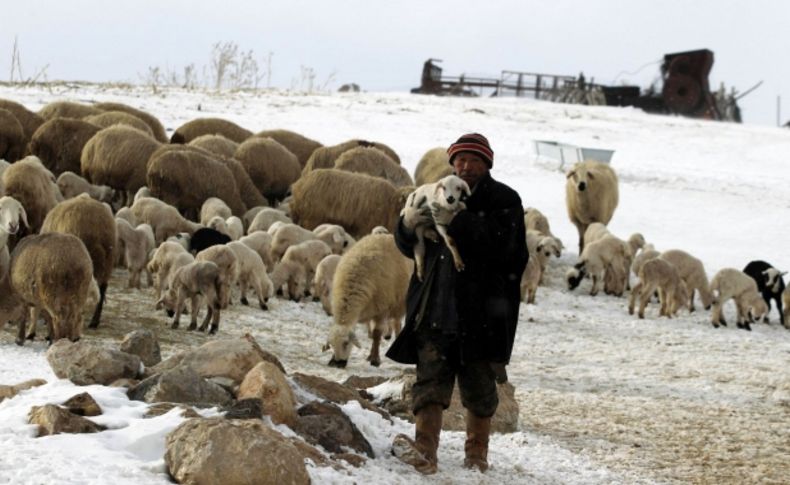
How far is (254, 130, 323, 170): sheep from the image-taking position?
20.8 metres

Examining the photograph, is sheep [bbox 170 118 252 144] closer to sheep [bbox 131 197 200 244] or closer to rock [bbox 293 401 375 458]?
sheep [bbox 131 197 200 244]

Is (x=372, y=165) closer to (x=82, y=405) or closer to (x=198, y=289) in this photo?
(x=198, y=289)

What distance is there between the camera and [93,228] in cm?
1095

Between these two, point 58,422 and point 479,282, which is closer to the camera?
point 58,422

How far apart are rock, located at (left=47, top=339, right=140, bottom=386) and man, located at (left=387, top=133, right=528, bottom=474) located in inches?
62.0

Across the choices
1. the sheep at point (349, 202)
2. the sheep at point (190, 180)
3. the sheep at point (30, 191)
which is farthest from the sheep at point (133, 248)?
the sheep at point (349, 202)

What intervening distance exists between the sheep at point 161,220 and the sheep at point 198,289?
3.39 meters

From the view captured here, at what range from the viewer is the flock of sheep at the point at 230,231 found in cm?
1005

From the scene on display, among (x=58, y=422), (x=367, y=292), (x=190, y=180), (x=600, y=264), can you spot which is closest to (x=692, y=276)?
(x=600, y=264)

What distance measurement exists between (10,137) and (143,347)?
1147cm

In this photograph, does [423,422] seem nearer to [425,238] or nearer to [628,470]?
[425,238]

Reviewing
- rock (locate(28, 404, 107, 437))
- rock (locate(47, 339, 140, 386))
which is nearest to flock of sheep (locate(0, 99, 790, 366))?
rock (locate(47, 339, 140, 386))

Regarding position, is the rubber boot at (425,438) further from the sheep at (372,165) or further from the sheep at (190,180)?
the sheep at (372,165)

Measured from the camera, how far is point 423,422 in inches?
244
